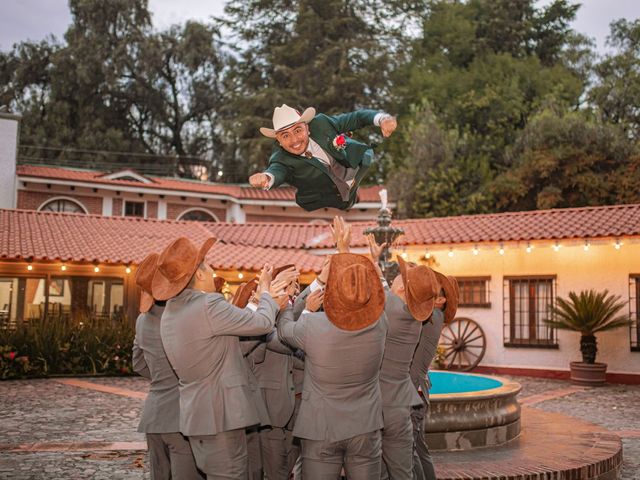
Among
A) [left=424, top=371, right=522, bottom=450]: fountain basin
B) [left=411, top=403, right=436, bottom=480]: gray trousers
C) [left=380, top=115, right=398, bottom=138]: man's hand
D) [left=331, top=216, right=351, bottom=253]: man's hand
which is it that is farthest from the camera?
[left=424, top=371, right=522, bottom=450]: fountain basin

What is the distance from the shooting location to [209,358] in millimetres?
4012

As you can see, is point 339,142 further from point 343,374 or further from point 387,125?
point 343,374

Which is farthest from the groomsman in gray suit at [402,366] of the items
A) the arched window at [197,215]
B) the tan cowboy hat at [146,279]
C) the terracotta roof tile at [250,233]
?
the arched window at [197,215]

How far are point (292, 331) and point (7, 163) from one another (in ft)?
79.1

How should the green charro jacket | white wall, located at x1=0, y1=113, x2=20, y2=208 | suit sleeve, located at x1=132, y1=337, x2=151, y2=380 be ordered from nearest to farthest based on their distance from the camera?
the green charro jacket → suit sleeve, located at x1=132, y1=337, x2=151, y2=380 → white wall, located at x1=0, y1=113, x2=20, y2=208

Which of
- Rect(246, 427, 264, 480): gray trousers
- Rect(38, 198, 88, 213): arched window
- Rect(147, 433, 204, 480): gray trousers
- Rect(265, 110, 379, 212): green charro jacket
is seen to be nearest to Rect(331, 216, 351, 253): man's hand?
Rect(265, 110, 379, 212): green charro jacket

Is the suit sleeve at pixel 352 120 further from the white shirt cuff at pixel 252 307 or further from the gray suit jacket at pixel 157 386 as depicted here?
the gray suit jacket at pixel 157 386

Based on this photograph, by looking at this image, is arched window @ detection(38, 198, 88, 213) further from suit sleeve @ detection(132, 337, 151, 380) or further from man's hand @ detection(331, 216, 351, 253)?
man's hand @ detection(331, 216, 351, 253)

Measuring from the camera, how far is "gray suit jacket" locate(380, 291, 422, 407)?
4637 millimetres

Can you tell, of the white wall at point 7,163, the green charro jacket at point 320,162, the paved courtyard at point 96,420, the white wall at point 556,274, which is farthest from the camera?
the white wall at point 7,163

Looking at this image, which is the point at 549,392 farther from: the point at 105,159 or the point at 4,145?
the point at 105,159

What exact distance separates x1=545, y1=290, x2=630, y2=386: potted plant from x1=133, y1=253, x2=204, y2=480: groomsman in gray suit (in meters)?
11.8

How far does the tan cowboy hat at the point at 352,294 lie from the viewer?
395 centimetres

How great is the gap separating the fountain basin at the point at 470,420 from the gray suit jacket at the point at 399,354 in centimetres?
226
